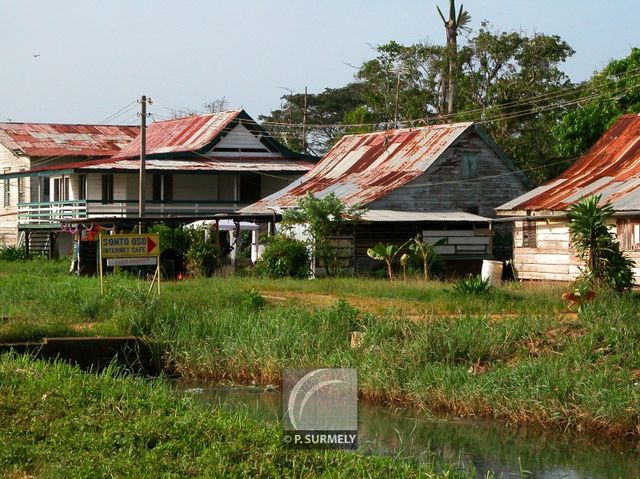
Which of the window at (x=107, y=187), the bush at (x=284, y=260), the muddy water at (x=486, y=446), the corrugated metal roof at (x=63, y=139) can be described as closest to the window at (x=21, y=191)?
the corrugated metal roof at (x=63, y=139)

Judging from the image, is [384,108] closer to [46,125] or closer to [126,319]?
[46,125]

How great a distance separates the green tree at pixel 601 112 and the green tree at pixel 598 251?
63.9 ft

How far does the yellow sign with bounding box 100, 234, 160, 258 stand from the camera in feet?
77.3

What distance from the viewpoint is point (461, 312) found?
21.1 metres

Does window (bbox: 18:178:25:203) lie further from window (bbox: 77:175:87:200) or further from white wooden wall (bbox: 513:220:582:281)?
white wooden wall (bbox: 513:220:582:281)

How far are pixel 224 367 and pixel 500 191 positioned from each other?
21.6m

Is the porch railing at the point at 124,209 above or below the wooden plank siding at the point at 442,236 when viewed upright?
above

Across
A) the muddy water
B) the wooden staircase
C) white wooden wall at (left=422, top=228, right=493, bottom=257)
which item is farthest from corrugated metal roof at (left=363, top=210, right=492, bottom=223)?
the wooden staircase

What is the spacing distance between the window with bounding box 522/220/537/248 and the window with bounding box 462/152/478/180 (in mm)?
5363

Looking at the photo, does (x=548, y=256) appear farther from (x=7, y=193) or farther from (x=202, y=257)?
(x=7, y=193)

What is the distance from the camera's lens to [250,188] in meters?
47.4

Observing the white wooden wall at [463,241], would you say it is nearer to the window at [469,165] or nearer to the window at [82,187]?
the window at [469,165]

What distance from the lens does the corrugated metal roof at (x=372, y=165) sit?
120 feet

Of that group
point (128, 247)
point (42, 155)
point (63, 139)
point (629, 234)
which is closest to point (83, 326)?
point (128, 247)
